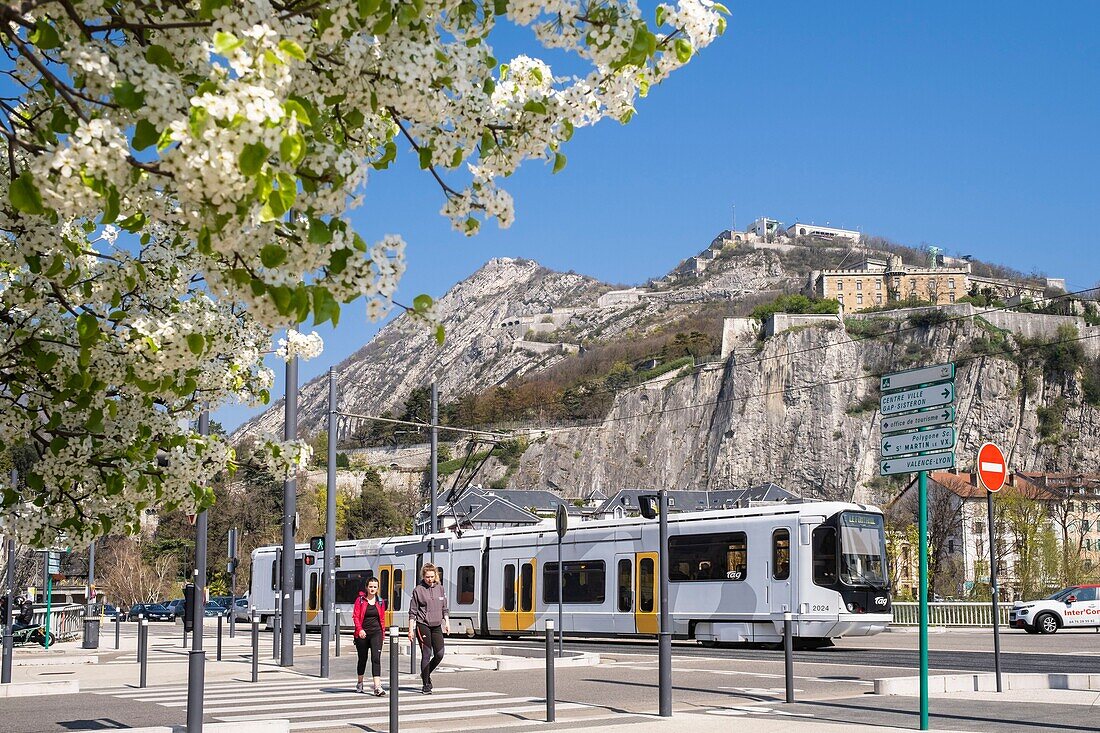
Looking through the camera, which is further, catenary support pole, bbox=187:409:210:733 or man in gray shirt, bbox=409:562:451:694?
man in gray shirt, bbox=409:562:451:694

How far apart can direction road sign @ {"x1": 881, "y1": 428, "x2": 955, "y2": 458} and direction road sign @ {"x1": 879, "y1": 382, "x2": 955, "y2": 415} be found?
0.84 feet

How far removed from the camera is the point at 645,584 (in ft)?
94.4

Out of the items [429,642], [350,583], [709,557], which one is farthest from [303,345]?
[350,583]

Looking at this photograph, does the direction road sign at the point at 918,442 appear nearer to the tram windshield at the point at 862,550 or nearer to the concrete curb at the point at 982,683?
the concrete curb at the point at 982,683

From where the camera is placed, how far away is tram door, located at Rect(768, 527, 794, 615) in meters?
25.8

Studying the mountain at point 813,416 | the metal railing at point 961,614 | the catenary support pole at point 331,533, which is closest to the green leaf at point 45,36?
the catenary support pole at point 331,533

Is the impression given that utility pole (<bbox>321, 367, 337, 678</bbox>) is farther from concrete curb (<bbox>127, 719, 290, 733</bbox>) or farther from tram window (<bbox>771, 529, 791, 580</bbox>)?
concrete curb (<bbox>127, 719, 290, 733</bbox>)

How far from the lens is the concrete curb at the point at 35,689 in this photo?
669 inches

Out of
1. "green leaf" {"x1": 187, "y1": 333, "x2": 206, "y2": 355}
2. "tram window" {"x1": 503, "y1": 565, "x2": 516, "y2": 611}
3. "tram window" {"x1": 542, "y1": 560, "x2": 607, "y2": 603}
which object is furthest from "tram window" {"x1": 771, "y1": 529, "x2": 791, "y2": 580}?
"green leaf" {"x1": 187, "y1": 333, "x2": 206, "y2": 355}

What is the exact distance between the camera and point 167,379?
18.3 feet

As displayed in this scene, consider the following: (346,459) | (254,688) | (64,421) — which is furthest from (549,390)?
(64,421)

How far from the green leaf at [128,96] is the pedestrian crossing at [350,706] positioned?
7699mm

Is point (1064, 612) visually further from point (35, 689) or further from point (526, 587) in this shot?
point (35, 689)

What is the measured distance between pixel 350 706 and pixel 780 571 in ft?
45.5
